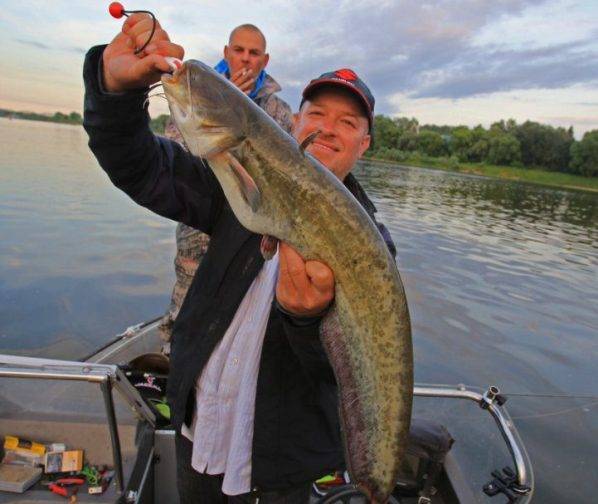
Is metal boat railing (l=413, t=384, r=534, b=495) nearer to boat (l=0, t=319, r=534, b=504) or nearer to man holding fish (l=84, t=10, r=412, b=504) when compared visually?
boat (l=0, t=319, r=534, b=504)

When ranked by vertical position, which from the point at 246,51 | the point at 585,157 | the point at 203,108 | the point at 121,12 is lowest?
the point at 203,108

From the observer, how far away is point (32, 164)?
27.7m

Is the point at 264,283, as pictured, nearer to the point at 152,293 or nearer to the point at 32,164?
the point at 152,293

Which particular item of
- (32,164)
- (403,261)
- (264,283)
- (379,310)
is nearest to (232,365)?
(264,283)

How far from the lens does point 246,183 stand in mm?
1676

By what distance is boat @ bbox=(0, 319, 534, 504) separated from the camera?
2697 millimetres

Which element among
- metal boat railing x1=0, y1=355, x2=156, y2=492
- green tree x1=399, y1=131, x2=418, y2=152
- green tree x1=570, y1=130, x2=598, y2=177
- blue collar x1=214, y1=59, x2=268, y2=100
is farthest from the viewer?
green tree x1=399, y1=131, x2=418, y2=152

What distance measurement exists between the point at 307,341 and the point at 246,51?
3.60 metres

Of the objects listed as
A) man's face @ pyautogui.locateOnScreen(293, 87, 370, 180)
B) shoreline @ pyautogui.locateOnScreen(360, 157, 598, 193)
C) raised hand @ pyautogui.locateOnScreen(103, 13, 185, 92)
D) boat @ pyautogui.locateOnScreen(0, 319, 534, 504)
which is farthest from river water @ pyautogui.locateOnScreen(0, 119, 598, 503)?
shoreline @ pyautogui.locateOnScreen(360, 157, 598, 193)

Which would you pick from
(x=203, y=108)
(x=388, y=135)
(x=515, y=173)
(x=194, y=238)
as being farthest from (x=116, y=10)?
(x=388, y=135)

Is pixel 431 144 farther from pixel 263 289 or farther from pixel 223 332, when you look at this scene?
pixel 223 332

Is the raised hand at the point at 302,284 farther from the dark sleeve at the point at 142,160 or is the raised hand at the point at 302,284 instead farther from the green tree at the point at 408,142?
the green tree at the point at 408,142

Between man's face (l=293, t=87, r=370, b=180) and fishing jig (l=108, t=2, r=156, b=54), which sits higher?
fishing jig (l=108, t=2, r=156, b=54)

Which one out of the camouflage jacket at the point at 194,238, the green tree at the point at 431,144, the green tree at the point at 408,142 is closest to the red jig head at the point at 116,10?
the camouflage jacket at the point at 194,238
